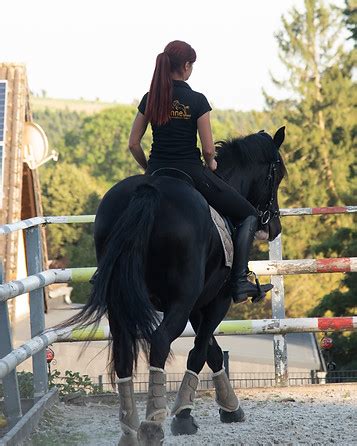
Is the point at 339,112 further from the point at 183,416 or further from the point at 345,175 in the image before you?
the point at 183,416

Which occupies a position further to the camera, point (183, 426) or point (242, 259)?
point (183, 426)

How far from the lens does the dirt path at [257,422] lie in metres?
7.36

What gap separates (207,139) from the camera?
282 inches

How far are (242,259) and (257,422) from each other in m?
1.35

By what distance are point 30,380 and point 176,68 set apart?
344 cm

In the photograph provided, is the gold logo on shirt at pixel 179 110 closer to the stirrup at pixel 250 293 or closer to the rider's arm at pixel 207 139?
the rider's arm at pixel 207 139

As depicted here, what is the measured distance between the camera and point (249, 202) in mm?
7758

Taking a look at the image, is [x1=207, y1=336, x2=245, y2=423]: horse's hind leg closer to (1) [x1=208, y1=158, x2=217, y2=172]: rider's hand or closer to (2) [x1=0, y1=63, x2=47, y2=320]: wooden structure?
(1) [x1=208, y1=158, x2=217, y2=172]: rider's hand

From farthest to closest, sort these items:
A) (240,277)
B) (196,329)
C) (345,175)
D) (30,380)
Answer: (345,175) → (30,380) → (196,329) → (240,277)

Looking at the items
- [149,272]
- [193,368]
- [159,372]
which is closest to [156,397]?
[159,372]

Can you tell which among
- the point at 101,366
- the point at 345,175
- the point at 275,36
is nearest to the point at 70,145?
the point at 275,36

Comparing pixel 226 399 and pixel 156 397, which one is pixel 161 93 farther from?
pixel 226 399

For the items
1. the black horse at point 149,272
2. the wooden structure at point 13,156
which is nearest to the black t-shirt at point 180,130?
the black horse at point 149,272

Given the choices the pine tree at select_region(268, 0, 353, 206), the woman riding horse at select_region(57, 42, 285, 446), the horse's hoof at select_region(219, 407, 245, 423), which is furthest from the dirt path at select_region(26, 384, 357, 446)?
the pine tree at select_region(268, 0, 353, 206)
